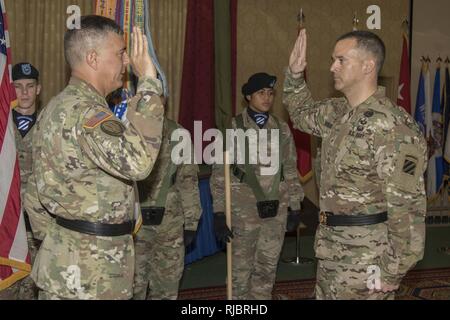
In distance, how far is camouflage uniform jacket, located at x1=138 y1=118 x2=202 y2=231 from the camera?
3504 mm

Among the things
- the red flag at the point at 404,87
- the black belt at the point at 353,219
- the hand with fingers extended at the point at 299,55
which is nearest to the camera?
the black belt at the point at 353,219

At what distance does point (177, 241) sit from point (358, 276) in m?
1.44

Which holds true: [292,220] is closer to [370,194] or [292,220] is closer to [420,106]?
[370,194]

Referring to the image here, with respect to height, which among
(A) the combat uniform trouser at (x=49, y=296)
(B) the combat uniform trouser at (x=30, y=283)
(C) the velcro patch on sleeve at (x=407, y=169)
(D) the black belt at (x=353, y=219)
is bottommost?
(B) the combat uniform trouser at (x=30, y=283)

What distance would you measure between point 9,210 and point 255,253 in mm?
1709

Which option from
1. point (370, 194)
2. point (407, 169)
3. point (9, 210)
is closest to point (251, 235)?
point (370, 194)

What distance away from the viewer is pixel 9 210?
296 centimetres

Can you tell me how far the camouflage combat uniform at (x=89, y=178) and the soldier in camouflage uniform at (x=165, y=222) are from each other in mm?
1276

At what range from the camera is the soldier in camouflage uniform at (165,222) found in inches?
138

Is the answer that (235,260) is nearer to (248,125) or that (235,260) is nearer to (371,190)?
(248,125)

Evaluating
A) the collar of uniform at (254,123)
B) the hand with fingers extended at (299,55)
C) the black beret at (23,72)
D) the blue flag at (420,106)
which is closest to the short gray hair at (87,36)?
the hand with fingers extended at (299,55)

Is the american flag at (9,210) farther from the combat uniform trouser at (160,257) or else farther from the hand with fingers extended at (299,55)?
the hand with fingers extended at (299,55)

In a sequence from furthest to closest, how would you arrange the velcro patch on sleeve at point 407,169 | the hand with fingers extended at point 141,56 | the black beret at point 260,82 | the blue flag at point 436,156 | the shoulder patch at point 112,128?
the blue flag at point 436,156 < the black beret at point 260,82 < the velcro patch on sleeve at point 407,169 < the hand with fingers extended at point 141,56 < the shoulder patch at point 112,128

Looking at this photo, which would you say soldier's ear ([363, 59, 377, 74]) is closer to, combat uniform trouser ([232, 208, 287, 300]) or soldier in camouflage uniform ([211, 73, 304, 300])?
soldier in camouflage uniform ([211, 73, 304, 300])
